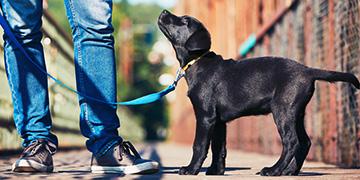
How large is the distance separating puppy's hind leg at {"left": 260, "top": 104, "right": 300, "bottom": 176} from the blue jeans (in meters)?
0.78

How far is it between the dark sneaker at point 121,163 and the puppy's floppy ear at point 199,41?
57 centimetres

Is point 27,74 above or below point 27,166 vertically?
above

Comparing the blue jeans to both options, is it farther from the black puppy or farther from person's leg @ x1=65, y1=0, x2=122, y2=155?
the black puppy

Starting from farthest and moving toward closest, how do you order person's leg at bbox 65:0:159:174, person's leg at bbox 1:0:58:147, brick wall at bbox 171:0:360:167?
brick wall at bbox 171:0:360:167 → person's leg at bbox 1:0:58:147 → person's leg at bbox 65:0:159:174

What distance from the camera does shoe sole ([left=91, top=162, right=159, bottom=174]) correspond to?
3.36 meters

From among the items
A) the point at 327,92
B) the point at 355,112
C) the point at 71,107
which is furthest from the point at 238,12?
the point at 355,112

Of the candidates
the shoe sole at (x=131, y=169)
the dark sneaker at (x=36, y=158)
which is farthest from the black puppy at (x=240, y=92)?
the dark sneaker at (x=36, y=158)

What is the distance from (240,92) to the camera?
3.33 m

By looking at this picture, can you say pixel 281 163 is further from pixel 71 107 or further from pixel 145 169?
pixel 71 107

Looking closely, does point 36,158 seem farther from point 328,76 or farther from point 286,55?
point 286,55

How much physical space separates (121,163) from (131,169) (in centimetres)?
7

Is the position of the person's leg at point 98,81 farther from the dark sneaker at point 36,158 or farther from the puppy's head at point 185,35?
the puppy's head at point 185,35

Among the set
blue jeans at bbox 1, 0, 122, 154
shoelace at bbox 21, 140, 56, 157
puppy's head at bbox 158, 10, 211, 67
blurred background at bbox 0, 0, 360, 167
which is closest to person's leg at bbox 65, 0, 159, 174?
blue jeans at bbox 1, 0, 122, 154

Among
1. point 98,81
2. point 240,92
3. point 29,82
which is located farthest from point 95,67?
point 240,92
